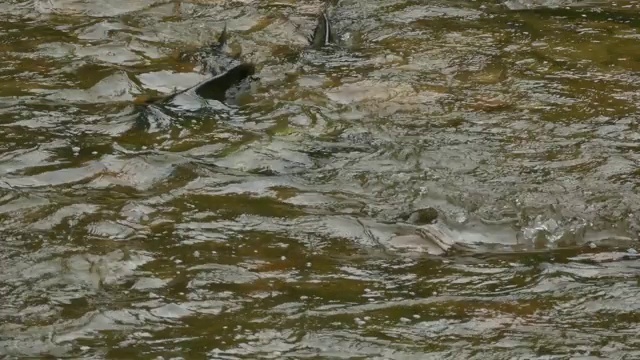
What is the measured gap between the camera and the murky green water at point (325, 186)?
12.3ft

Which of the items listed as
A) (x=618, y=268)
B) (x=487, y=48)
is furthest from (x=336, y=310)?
(x=487, y=48)

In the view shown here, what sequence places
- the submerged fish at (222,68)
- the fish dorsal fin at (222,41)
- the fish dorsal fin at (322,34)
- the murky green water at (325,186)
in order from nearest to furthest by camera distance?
the murky green water at (325,186), the submerged fish at (222,68), the fish dorsal fin at (222,41), the fish dorsal fin at (322,34)

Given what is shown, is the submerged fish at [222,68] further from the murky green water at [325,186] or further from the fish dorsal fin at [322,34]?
the murky green water at [325,186]

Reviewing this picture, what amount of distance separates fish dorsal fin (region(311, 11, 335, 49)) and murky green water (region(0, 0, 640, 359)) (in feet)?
0.35

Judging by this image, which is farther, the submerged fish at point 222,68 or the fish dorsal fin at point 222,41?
the fish dorsal fin at point 222,41

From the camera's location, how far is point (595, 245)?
Result: 4492 mm

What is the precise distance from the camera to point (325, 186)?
509cm

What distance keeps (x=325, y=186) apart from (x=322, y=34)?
2.59 m

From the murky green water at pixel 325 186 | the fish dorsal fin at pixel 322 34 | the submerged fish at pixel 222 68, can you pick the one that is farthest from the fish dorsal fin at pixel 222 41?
the fish dorsal fin at pixel 322 34

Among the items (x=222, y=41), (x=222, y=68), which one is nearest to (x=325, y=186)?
(x=222, y=68)

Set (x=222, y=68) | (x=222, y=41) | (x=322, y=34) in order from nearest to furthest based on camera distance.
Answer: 1. (x=222, y=68)
2. (x=222, y=41)
3. (x=322, y=34)

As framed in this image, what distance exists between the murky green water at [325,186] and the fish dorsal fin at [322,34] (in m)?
0.11

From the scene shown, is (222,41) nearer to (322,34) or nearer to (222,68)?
(222,68)

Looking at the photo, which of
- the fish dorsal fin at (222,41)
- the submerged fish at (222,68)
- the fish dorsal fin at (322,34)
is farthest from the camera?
the fish dorsal fin at (322,34)
